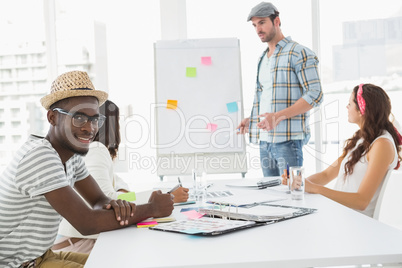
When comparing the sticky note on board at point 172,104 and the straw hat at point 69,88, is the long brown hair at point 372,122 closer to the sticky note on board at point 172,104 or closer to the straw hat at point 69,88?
the straw hat at point 69,88

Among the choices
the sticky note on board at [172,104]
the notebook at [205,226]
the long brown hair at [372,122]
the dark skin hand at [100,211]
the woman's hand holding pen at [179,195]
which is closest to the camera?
the notebook at [205,226]

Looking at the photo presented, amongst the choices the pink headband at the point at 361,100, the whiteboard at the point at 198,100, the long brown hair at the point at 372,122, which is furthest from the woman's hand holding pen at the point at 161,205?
the whiteboard at the point at 198,100

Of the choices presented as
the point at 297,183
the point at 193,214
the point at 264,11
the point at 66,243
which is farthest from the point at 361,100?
the point at 66,243

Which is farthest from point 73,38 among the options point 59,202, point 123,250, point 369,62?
point 123,250

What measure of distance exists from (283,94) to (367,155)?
49.8 inches

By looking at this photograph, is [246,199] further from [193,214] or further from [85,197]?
[85,197]

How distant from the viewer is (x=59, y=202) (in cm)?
146

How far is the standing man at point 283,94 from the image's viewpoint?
10.9ft

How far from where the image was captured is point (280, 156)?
337cm

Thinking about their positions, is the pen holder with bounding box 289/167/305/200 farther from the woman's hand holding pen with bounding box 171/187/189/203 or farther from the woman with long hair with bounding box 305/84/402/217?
the woman's hand holding pen with bounding box 171/187/189/203

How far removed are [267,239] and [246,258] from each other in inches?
7.5

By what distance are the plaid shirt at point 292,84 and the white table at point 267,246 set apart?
1900mm

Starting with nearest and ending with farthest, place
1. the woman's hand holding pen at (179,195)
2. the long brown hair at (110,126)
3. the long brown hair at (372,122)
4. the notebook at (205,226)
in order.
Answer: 1. the notebook at (205,226)
2. the woman's hand holding pen at (179,195)
3. the long brown hair at (372,122)
4. the long brown hair at (110,126)

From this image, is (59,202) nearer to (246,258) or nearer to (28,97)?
(246,258)
